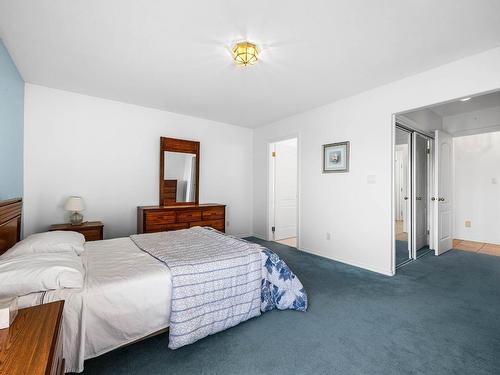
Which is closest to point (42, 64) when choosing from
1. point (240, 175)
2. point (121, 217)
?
point (121, 217)

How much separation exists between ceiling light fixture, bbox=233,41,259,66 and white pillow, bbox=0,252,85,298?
215cm

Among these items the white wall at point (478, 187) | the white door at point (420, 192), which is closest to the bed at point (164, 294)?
the white door at point (420, 192)

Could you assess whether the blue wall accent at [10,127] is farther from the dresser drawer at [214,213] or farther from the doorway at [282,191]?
the doorway at [282,191]

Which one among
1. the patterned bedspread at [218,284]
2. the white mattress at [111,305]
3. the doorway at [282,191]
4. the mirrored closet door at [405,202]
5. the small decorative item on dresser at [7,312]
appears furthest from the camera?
the doorway at [282,191]

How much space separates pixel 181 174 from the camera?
14.1 feet

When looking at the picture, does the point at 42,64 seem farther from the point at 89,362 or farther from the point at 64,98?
the point at 89,362

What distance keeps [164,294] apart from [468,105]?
5.25 meters

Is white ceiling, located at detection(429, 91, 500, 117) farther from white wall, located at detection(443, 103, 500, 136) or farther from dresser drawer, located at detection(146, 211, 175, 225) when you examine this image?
dresser drawer, located at detection(146, 211, 175, 225)

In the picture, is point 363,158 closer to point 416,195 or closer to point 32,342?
point 416,195

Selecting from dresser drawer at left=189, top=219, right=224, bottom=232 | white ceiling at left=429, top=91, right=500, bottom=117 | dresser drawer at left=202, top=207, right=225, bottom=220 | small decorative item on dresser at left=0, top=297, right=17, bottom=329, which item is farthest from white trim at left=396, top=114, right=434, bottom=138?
small decorative item on dresser at left=0, top=297, right=17, bottom=329

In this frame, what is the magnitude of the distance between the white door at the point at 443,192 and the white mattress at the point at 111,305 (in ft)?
14.4

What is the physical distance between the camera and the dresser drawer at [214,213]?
161 inches

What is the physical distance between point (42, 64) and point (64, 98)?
0.79 metres


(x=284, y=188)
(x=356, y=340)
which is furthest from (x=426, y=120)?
(x=356, y=340)
